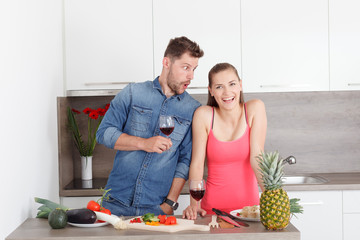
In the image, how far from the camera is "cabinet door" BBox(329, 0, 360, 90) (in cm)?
328

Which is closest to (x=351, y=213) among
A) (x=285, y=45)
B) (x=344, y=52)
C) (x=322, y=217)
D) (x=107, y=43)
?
(x=322, y=217)

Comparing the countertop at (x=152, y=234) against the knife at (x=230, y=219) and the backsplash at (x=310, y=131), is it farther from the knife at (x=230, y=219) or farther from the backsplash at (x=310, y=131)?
the backsplash at (x=310, y=131)

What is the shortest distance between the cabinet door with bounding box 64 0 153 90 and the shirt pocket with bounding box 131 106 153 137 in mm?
778

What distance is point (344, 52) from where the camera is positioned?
3283mm

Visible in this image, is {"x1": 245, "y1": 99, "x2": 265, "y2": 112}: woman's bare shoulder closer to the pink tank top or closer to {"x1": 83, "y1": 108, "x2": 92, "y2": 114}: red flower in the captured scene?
the pink tank top

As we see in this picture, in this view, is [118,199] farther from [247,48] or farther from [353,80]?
[353,80]

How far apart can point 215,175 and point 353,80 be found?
1531mm

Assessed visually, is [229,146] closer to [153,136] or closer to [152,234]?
[153,136]

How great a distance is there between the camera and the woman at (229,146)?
2.34m

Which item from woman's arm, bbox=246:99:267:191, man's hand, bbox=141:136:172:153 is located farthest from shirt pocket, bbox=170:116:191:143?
woman's arm, bbox=246:99:267:191

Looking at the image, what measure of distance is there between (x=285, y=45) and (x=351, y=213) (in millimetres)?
1279

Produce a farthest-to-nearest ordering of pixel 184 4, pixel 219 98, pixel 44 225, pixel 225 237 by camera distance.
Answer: pixel 184 4, pixel 219 98, pixel 44 225, pixel 225 237

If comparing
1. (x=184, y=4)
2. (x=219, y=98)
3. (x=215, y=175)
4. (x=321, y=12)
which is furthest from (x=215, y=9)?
(x=215, y=175)

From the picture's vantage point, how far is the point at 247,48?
10.7 ft
